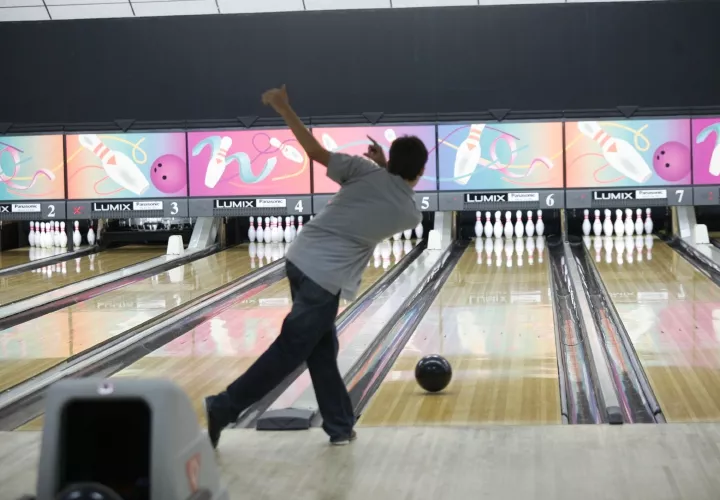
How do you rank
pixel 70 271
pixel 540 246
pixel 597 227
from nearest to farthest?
pixel 70 271 → pixel 540 246 → pixel 597 227

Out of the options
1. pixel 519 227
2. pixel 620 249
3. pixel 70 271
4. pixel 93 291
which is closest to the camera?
pixel 93 291

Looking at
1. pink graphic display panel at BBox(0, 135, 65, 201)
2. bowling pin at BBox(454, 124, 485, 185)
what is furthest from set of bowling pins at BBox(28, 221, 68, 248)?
bowling pin at BBox(454, 124, 485, 185)

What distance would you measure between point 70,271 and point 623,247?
443 centimetres

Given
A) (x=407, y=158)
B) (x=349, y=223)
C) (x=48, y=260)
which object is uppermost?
(x=407, y=158)

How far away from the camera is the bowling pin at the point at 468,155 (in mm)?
9289

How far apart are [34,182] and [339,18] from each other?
3.19 meters

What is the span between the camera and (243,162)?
31.1 ft

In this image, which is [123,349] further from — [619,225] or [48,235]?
[619,225]

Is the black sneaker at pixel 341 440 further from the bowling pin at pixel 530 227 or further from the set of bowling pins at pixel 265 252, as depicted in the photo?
the bowling pin at pixel 530 227

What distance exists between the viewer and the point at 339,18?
9867mm

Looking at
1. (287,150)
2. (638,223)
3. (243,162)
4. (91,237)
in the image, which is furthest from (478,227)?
(91,237)

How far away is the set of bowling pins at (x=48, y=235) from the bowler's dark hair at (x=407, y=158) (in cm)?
704

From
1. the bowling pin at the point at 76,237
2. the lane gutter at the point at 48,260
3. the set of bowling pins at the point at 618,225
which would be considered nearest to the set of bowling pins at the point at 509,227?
→ the set of bowling pins at the point at 618,225

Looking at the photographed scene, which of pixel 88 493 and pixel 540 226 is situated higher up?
pixel 540 226
